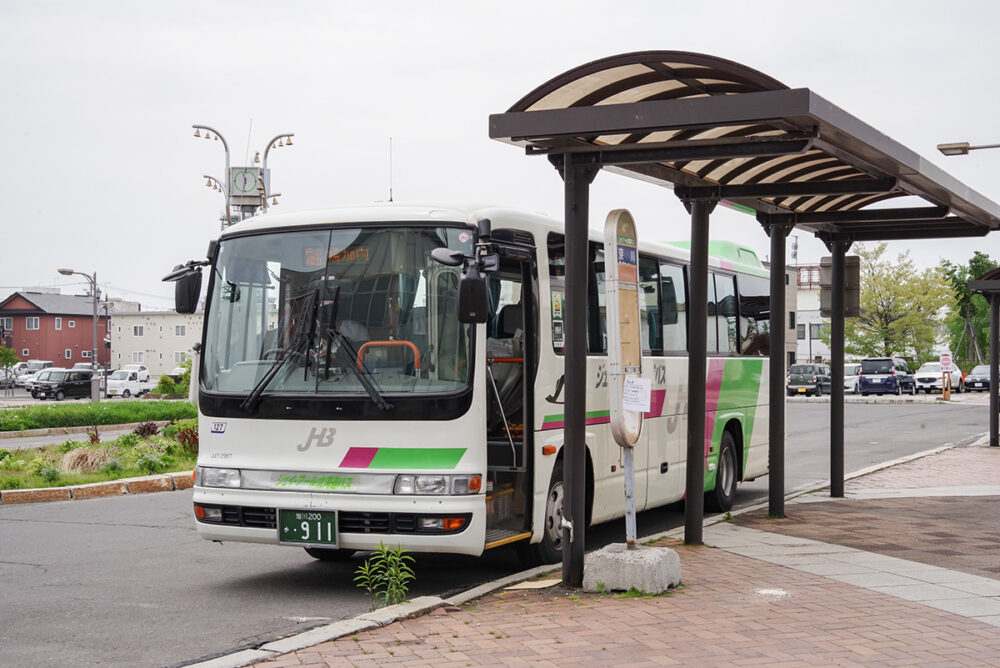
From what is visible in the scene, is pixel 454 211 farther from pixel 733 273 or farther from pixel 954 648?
pixel 733 273

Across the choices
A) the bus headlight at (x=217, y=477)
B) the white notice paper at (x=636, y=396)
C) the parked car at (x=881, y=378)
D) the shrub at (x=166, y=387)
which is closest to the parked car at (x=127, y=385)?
the shrub at (x=166, y=387)

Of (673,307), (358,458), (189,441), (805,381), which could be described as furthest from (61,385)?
(358,458)

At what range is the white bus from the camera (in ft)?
26.6

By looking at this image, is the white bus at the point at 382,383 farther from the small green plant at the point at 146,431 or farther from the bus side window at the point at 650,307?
the small green plant at the point at 146,431

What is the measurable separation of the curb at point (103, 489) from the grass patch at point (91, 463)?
0.39 meters

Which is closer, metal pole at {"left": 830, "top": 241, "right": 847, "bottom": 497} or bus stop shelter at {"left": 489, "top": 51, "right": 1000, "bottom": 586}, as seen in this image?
bus stop shelter at {"left": 489, "top": 51, "right": 1000, "bottom": 586}

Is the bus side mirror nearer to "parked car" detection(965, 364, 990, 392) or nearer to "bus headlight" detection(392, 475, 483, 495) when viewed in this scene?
"bus headlight" detection(392, 475, 483, 495)

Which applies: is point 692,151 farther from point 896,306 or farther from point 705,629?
point 896,306

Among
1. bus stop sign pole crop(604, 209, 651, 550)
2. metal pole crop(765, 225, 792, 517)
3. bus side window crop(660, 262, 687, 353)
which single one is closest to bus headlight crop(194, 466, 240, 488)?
bus stop sign pole crop(604, 209, 651, 550)

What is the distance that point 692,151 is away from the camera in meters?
8.34

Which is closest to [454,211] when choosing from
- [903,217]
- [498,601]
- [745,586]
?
[498,601]

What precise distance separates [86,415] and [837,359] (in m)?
23.4

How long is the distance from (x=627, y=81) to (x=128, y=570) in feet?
18.8

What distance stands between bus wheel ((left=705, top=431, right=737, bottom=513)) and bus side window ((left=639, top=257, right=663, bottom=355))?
95.6 inches
